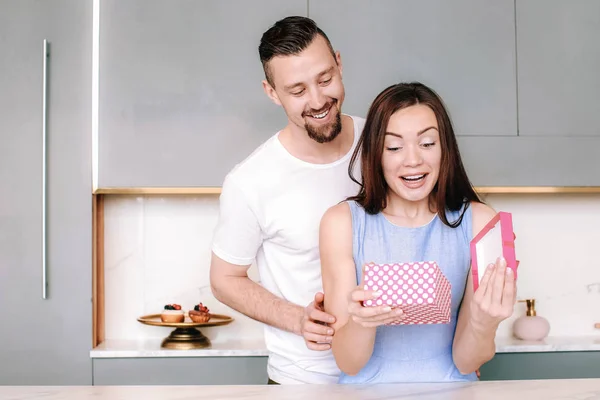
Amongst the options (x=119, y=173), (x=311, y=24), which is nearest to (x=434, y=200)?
(x=311, y=24)

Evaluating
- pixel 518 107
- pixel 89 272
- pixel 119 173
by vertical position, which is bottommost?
pixel 89 272

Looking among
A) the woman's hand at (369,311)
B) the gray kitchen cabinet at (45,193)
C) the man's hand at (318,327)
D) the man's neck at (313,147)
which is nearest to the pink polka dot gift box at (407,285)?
the woman's hand at (369,311)

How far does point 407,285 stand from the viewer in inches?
46.3

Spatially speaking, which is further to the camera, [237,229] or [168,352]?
[168,352]

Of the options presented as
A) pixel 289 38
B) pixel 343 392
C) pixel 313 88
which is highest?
pixel 289 38

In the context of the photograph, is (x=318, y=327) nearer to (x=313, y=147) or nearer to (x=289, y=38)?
(x=313, y=147)

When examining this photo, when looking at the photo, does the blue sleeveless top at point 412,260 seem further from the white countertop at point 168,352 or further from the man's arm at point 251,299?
the white countertop at point 168,352

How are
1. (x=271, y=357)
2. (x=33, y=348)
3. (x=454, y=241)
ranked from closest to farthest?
(x=454, y=241) → (x=271, y=357) → (x=33, y=348)

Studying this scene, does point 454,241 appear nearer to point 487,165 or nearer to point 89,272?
point 487,165

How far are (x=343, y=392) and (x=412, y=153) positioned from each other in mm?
525

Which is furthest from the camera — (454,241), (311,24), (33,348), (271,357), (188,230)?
(188,230)

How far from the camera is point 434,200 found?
159cm

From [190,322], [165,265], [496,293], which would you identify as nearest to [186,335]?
[190,322]

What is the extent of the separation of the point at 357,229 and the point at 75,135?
1.52 metres
